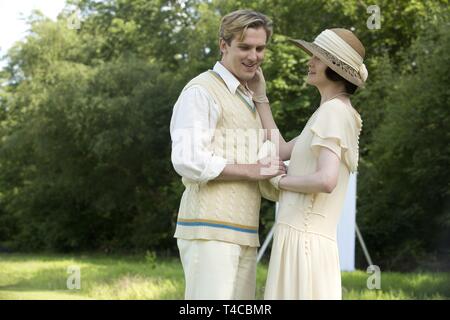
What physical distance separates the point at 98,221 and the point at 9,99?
4.40 m

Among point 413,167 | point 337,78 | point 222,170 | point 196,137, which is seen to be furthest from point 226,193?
point 413,167

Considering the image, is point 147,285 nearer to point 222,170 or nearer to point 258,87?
point 258,87

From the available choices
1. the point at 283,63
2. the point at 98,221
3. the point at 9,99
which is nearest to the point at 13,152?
the point at 9,99

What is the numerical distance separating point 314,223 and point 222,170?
0.42 m

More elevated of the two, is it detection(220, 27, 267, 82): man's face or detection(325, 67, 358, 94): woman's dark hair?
detection(220, 27, 267, 82): man's face

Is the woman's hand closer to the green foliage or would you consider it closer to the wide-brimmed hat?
the wide-brimmed hat

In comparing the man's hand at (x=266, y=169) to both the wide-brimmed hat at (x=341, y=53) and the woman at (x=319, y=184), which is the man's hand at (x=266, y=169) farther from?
the wide-brimmed hat at (x=341, y=53)

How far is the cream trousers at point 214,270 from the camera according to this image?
2916mm

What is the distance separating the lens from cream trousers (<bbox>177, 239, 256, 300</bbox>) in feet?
9.57

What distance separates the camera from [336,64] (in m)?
2.97

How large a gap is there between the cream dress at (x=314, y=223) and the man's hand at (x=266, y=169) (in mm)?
58

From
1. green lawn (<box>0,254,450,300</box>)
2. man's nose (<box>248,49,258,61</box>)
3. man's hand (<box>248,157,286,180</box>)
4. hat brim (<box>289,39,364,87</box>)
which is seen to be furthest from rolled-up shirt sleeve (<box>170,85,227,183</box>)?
green lawn (<box>0,254,450,300</box>)

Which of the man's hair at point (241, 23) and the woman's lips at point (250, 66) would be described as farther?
the woman's lips at point (250, 66)

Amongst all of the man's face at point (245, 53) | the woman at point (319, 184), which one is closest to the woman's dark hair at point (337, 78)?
the woman at point (319, 184)
